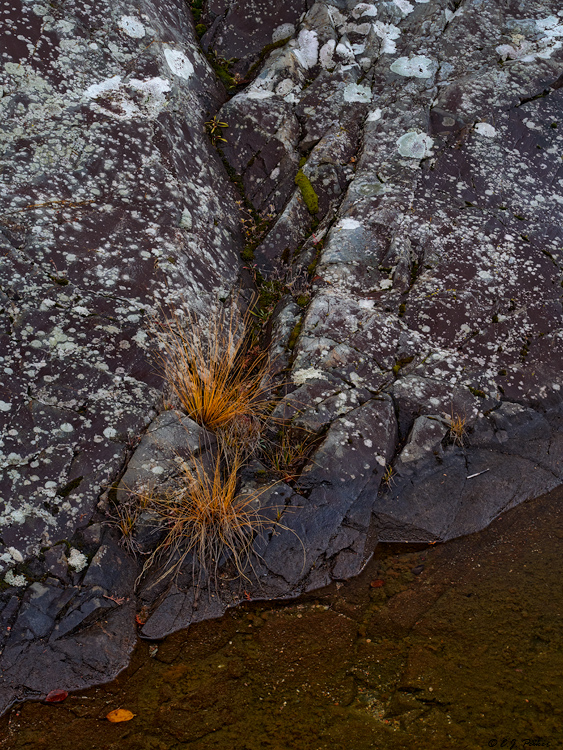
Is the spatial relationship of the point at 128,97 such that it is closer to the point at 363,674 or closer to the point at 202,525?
the point at 202,525

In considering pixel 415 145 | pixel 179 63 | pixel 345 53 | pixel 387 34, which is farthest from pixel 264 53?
pixel 415 145

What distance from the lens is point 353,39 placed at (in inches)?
204

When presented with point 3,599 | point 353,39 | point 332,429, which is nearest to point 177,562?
point 3,599

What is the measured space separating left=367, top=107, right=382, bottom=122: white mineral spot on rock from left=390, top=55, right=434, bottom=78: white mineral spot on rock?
488mm

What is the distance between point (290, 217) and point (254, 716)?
11.5 feet

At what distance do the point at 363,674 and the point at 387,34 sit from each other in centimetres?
536

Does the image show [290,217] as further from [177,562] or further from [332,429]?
[177,562]

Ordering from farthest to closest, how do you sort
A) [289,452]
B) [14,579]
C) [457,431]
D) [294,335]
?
[294,335]
[457,431]
[289,452]
[14,579]

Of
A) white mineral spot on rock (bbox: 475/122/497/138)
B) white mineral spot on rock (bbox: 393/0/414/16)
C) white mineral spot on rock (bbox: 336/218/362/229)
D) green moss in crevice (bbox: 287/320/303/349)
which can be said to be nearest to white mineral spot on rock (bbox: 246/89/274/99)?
white mineral spot on rock (bbox: 336/218/362/229)

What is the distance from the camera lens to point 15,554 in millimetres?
2785

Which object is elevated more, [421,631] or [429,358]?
[429,358]

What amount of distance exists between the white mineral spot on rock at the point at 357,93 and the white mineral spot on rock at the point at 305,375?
2.77 meters

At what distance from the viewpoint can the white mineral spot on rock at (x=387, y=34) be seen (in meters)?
5.12

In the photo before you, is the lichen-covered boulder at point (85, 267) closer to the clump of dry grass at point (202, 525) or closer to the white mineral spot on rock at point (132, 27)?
the white mineral spot on rock at point (132, 27)
